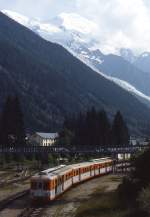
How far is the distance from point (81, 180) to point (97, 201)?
104ft

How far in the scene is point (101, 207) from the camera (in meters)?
64.4

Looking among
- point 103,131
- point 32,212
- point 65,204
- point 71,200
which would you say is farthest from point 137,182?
point 103,131

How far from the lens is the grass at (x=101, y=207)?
5816 centimetres

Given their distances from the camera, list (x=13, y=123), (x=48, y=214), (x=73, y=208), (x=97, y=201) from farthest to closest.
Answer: (x=13, y=123), (x=97, y=201), (x=73, y=208), (x=48, y=214)

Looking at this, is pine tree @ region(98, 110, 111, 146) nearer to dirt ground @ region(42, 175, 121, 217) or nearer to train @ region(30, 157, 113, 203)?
train @ region(30, 157, 113, 203)

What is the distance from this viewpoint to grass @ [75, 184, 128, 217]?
58.2 m

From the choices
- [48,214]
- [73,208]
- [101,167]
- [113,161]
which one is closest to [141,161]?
[73,208]

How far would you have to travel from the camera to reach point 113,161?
145 meters

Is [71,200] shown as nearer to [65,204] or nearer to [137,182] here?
[65,204]

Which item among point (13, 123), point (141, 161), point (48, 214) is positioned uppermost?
point (13, 123)

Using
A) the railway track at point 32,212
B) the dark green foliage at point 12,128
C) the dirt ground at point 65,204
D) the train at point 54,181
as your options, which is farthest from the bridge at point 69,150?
the railway track at point 32,212

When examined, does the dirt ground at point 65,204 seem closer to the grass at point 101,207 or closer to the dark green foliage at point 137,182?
the grass at point 101,207

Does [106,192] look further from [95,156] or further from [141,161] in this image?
[95,156]

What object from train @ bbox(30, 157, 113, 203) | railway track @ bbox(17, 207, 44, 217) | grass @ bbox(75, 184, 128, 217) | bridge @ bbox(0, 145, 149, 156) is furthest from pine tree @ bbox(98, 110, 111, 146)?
railway track @ bbox(17, 207, 44, 217)
